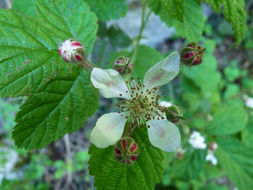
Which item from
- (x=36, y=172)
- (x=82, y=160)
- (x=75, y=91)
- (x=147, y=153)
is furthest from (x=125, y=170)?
(x=36, y=172)

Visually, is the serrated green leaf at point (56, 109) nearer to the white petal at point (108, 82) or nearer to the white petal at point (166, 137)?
the white petal at point (108, 82)

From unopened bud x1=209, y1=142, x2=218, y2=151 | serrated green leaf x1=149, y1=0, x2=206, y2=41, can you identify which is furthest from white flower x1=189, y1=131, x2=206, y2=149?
serrated green leaf x1=149, y1=0, x2=206, y2=41

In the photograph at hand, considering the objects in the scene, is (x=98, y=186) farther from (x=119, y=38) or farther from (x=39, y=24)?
(x=119, y=38)

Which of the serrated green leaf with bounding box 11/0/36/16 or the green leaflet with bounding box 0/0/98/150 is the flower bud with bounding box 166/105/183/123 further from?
the serrated green leaf with bounding box 11/0/36/16

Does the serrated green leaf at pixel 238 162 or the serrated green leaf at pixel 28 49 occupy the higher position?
the serrated green leaf at pixel 28 49

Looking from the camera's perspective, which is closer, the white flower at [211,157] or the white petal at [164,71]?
the white petal at [164,71]

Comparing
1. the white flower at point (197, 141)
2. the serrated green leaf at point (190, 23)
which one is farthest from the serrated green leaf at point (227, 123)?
the serrated green leaf at point (190, 23)
